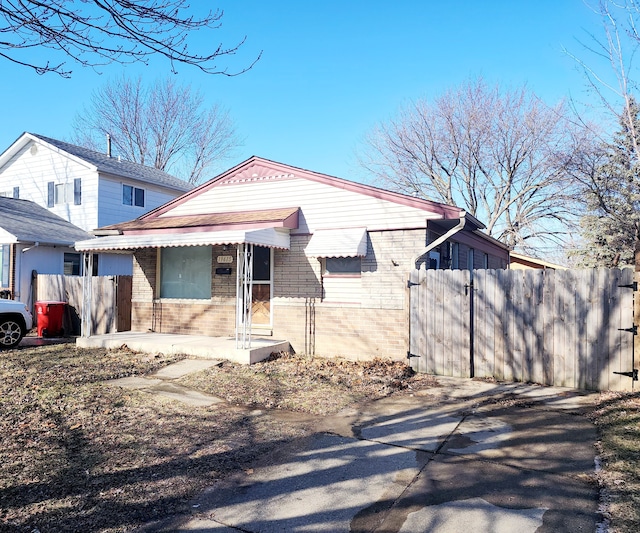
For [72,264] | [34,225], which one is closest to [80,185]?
[34,225]

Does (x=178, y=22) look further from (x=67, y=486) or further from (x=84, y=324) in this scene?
(x=84, y=324)

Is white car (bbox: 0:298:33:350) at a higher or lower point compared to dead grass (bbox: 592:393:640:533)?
higher

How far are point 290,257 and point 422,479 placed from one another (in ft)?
23.0

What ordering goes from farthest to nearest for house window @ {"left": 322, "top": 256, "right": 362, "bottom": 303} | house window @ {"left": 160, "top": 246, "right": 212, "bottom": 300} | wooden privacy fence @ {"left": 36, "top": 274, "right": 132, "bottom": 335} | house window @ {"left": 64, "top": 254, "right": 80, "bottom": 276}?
house window @ {"left": 64, "top": 254, "right": 80, "bottom": 276}
wooden privacy fence @ {"left": 36, "top": 274, "right": 132, "bottom": 335}
house window @ {"left": 160, "top": 246, "right": 212, "bottom": 300}
house window @ {"left": 322, "top": 256, "right": 362, "bottom": 303}

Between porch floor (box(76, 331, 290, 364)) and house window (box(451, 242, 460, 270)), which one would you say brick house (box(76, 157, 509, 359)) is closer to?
house window (box(451, 242, 460, 270))

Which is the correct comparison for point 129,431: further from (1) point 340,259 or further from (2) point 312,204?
(2) point 312,204

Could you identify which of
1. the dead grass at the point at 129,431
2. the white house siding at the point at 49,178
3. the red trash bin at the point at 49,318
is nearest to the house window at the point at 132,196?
the white house siding at the point at 49,178

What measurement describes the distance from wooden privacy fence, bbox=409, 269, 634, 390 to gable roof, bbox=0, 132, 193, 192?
1596 centimetres

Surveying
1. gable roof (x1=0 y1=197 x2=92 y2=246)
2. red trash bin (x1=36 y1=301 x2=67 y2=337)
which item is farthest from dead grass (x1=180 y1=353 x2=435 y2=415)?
gable roof (x1=0 y1=197 x2=92 y2=246)

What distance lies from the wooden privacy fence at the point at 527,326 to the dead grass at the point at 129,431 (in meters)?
0.89

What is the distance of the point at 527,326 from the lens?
761 cm

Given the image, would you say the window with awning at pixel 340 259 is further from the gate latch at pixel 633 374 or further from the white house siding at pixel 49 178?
the white house siding at pixel 49 178

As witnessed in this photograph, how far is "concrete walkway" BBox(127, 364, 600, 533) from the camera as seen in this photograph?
340cm

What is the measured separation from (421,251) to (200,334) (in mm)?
5865
